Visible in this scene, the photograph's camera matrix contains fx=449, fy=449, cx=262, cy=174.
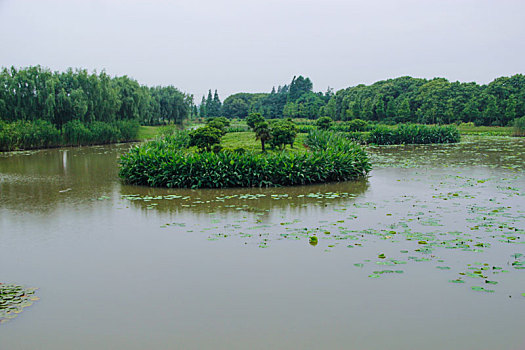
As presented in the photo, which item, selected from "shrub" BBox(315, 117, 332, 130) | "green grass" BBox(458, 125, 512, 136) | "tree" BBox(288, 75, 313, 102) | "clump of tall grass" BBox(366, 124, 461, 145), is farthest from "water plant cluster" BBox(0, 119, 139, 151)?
"tree" BBox(288, 75, 313, 102)

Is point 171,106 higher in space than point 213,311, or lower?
Answer: higher

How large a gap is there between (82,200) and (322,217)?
6.13 metres

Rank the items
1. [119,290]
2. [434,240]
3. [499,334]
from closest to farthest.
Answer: [499,334] → [119,290] → [434,240]

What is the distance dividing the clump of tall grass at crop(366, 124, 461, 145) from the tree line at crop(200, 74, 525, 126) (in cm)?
1725

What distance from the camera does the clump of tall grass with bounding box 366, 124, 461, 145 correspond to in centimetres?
3325

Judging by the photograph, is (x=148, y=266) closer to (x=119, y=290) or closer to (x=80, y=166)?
(x=119, y=290)

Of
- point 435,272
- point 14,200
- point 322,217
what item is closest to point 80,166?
point 14,200

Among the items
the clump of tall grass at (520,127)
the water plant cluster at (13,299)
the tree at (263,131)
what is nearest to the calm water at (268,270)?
the water plant cluster at (13,299)

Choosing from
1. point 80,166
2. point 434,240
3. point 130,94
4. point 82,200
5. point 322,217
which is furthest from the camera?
point 130,94

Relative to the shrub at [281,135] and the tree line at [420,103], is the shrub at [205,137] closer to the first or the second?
the shrub at [281,135]

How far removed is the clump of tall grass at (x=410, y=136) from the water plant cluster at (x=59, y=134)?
1927cm

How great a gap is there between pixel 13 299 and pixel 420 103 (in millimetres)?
60048

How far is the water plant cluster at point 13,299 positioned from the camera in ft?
15.9

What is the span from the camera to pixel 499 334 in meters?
4.36
